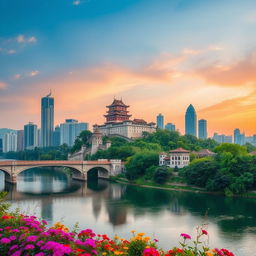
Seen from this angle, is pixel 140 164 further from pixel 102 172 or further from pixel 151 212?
pixel 151 212

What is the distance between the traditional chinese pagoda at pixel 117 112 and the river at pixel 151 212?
132 feet

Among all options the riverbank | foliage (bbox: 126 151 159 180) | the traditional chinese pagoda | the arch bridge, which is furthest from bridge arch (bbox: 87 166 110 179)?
the traditional chinese pagoda

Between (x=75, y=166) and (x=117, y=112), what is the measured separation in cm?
3185

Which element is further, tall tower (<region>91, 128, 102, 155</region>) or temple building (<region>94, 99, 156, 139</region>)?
temple building (<region>94, 99, 156, 139</region>)

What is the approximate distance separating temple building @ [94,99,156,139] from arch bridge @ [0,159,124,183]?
2090cm

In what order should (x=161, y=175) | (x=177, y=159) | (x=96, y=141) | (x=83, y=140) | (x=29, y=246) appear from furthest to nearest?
(x=83, y=140), (x=96, y=141), (x=177, y=159), (x=161, y=175), (x=29, y=246)

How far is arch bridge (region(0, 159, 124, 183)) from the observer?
40.9 metres

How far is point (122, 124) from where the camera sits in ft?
243

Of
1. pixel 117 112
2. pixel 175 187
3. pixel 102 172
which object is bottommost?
pixel 175 187

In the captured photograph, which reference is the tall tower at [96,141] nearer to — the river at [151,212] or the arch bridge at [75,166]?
the arch bridge at [75,166]

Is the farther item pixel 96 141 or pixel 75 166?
pixel 96 141

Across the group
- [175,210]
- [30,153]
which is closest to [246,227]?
[175,210]

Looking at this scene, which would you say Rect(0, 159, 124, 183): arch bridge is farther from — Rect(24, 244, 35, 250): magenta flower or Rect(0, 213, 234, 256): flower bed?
Rect(24, 244, 35, 250): magenta flower

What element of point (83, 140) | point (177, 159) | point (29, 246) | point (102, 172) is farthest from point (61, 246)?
point (83, 140)
